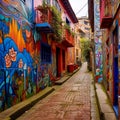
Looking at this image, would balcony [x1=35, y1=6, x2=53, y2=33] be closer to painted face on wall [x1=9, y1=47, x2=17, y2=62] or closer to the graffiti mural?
painted face on wall [x1=9, y1=47, x2=17, y2=62]

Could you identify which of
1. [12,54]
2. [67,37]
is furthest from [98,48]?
[12,54]

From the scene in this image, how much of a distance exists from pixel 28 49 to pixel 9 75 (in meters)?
2.43

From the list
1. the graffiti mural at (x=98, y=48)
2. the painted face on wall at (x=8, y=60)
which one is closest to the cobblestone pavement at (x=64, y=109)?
the painted face on wall at (x=8, y=60)

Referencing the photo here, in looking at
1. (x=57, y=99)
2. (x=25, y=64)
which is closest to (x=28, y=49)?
(x=25, y=64)

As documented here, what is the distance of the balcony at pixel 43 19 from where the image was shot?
11711 mm

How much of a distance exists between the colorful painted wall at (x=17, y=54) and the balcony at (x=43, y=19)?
1.57 feet

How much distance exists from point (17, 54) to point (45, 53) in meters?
5.22

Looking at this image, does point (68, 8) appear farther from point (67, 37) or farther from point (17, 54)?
point (17, 54)

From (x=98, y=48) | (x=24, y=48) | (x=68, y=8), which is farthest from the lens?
(x=68, y=8)

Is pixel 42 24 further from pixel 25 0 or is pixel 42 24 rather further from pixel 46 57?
pixel 46 57

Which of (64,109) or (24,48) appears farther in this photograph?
(24,48)

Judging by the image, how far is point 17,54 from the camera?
8992 mm

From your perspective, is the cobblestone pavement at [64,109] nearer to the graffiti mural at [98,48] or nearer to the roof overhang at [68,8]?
the graffiti mural at [98,48]

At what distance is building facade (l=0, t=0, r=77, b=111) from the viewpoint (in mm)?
7941
